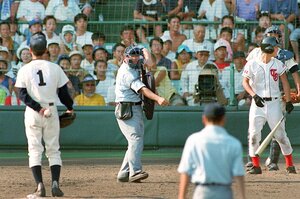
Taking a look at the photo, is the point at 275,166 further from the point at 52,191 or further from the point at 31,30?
the point at 31,30

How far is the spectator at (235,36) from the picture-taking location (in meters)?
15.4

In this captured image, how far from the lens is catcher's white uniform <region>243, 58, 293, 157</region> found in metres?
11.3

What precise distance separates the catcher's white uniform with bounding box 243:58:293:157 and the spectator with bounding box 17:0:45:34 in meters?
6.02

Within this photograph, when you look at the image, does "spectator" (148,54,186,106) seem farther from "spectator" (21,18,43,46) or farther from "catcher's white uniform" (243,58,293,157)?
"catcher's white uniform" (243,58,293,157)

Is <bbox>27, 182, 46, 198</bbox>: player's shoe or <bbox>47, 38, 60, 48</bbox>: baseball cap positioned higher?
<bbox>47, 38, 60, 48</bbox>: baseball cap

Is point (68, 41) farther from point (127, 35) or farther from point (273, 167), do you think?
point (273, 167)

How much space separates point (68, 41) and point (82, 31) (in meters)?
0.31

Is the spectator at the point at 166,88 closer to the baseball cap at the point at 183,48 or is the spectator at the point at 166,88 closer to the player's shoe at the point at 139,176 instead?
the baseball cap at the point at 183,48

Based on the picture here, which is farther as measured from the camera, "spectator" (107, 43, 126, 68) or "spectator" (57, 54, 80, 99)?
"spectator" (107, 43, 126, 68)

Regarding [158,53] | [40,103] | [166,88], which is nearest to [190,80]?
[166,88]

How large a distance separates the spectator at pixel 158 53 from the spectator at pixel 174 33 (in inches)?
16.3

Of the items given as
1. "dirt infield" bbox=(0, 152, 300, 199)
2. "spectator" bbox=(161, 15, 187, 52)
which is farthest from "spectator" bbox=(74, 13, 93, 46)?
"dirt infield" bbox=(0, 152, 300, 199)

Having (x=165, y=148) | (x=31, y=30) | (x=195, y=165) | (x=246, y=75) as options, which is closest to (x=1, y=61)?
(x=31, y=30)

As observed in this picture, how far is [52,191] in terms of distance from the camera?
9500 millimetres
